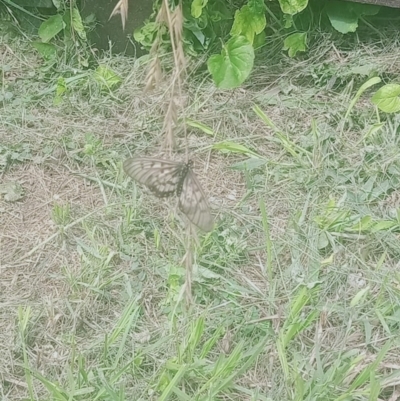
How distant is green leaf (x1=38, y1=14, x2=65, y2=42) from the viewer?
2.35m

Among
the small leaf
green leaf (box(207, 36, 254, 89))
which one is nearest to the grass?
the small leaf

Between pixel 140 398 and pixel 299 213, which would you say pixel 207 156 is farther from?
pixel 140 398

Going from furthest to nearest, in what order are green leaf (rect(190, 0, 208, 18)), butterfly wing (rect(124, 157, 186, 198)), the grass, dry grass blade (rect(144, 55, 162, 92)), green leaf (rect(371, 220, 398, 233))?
green leaf (rect(190, 0, 208, 18)) < green leaf (rect(371, 220, 398, 233)) < the grass < butterfly wing (rect(124, 157, 186, 198)) < dry grass blade (rect(144, 55, 162, 92))

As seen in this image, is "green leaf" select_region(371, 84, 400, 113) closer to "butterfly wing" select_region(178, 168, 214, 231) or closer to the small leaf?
the small leaf

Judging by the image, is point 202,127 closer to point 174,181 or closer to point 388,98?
point 388,98

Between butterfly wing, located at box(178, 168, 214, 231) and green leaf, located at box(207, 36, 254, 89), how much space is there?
812 mm

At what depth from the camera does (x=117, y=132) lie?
2.14 metres

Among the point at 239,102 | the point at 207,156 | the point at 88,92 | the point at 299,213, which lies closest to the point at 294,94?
the point at 239,102

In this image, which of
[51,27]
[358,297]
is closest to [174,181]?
[358,297]

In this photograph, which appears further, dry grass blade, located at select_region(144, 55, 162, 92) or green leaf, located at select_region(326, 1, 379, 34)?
green leaf, located at select_region(326, 1, 379, 34)

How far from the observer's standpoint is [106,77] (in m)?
2.28

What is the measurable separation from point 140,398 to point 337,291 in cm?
56

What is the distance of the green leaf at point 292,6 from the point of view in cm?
207

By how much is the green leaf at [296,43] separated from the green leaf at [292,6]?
12cm
